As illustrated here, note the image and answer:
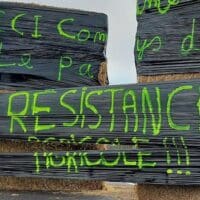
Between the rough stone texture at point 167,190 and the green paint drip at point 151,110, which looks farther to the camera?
the green paint drip at point 151,110

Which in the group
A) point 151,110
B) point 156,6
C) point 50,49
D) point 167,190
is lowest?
point 167,190

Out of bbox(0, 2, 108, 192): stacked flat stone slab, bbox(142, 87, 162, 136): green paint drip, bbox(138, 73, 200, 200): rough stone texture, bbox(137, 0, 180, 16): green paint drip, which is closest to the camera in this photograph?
bbox(138, 73, 200, 200): rough stone texture

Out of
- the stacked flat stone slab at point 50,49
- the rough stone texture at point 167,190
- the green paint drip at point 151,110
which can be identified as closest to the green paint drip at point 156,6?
the rough stone texture at point 167,190

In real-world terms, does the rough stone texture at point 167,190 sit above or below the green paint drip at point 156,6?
below

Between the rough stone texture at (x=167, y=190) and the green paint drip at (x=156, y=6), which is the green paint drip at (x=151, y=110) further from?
the green paint drip at (x=156, y=6)

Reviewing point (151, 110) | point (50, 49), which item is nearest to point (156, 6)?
point (151, 110)

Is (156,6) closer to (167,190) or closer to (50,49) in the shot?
(50,49)

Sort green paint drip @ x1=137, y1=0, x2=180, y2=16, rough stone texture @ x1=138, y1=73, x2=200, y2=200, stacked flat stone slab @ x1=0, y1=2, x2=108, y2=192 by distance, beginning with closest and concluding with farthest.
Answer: rough stone texture @ x1=138, y1=73, x2=200, y2=200
green paint drip @ x1=137, y1=0, x2=180, y2=16
stacked flat stone slab @ x1=0, y1=2, x2=108, y2=192

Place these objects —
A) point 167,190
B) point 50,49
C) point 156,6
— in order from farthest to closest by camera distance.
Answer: point 50,49 < point 156,6 < point 167,190

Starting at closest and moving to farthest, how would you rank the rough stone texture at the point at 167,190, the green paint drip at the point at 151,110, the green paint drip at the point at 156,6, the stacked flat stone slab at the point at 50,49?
the rough stone texture at the point at 167,190 → the green paint drip at the point at 151,110 → the green paint drip at the point at 156,6 → the stacked flat stone slab at the point at 50,49

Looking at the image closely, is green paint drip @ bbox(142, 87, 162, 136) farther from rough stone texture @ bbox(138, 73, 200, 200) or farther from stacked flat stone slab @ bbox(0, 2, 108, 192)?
stacked flat stone slab @ bbox(0, 2, 108, 192)

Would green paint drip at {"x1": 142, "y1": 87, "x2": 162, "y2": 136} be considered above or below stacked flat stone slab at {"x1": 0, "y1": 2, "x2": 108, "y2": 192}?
below

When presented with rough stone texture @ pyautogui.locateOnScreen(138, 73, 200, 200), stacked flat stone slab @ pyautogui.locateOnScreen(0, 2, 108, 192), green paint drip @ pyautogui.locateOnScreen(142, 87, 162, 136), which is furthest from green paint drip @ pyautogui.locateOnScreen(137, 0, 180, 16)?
stacked flat stone slab @ pyautogui.locateOnScreen(0, 2, 108, 192)

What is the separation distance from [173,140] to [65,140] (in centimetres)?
143
